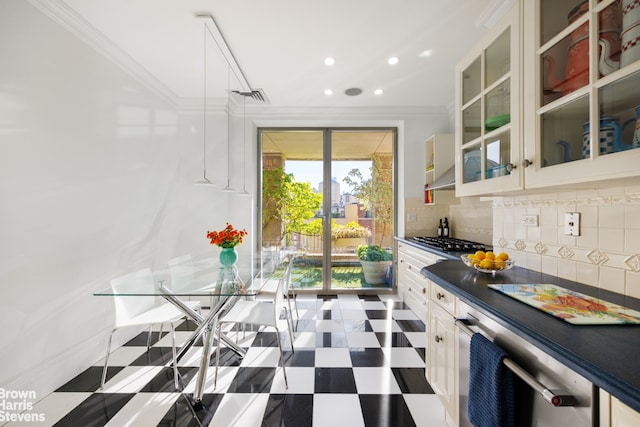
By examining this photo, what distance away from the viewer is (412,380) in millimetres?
2076

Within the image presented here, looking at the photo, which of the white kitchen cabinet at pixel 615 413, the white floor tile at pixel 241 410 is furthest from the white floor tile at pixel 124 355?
the white kitchen cabinet at pixel 615 413

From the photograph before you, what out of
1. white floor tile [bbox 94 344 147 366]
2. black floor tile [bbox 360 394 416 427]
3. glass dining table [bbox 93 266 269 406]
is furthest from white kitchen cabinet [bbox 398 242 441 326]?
white floor tile [bbox 94 344 147 366]

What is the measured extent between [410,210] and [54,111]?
146 inches

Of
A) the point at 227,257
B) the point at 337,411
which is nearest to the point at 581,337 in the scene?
the point at 337,411

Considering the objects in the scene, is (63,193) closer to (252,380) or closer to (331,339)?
(252,380)

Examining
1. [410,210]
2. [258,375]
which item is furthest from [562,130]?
[410,210]

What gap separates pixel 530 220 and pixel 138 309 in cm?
286

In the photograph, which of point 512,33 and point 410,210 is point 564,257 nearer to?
point 512,33

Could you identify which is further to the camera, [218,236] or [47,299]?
[218,236]

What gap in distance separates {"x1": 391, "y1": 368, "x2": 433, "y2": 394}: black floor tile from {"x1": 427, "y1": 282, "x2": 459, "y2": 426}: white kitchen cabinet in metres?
0.29

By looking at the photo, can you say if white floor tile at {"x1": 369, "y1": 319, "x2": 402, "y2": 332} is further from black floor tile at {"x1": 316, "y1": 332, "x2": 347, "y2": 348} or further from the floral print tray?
the floral print tray

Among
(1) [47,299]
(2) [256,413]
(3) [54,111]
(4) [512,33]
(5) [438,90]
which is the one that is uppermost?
(5) [438,90]

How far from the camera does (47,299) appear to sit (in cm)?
194

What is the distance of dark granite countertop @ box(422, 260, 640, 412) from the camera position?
25.8 inches
